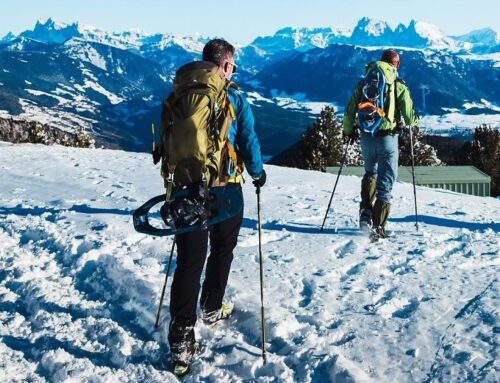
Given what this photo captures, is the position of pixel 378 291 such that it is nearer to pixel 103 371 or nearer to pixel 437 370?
pixel 437 370

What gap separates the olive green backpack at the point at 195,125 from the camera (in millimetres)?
4297

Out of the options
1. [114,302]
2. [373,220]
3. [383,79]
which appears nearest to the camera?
[114,302]

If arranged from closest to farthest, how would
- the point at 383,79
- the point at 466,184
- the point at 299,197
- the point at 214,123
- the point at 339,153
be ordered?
the point at 214,123
the point at 383,79
the point at 299,197
the point at 466,184
the point at 339,153

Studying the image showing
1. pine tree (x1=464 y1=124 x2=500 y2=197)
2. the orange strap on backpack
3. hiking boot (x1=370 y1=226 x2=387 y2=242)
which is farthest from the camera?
pine tree (x1=464 y1=124 x2=500 y2=197)

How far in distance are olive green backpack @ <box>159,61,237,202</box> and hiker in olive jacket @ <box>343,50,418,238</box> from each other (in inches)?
153

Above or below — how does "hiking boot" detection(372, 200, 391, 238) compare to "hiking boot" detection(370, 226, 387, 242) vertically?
above

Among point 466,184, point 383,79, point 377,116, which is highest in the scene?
point 383,79

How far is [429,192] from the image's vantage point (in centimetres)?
1385

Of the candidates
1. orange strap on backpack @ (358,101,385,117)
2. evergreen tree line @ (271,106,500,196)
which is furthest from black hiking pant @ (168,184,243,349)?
evergreen tree line @ (271,106,500,196)

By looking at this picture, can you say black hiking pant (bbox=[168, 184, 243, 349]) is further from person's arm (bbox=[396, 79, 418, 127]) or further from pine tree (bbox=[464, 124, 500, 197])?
pine tree (bbox=[464, 124, 500, 197])

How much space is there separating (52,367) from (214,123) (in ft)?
8.81

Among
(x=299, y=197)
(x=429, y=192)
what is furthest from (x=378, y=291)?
(x=429, y=192)

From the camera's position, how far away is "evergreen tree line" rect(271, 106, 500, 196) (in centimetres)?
5875

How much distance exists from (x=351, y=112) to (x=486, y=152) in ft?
240
